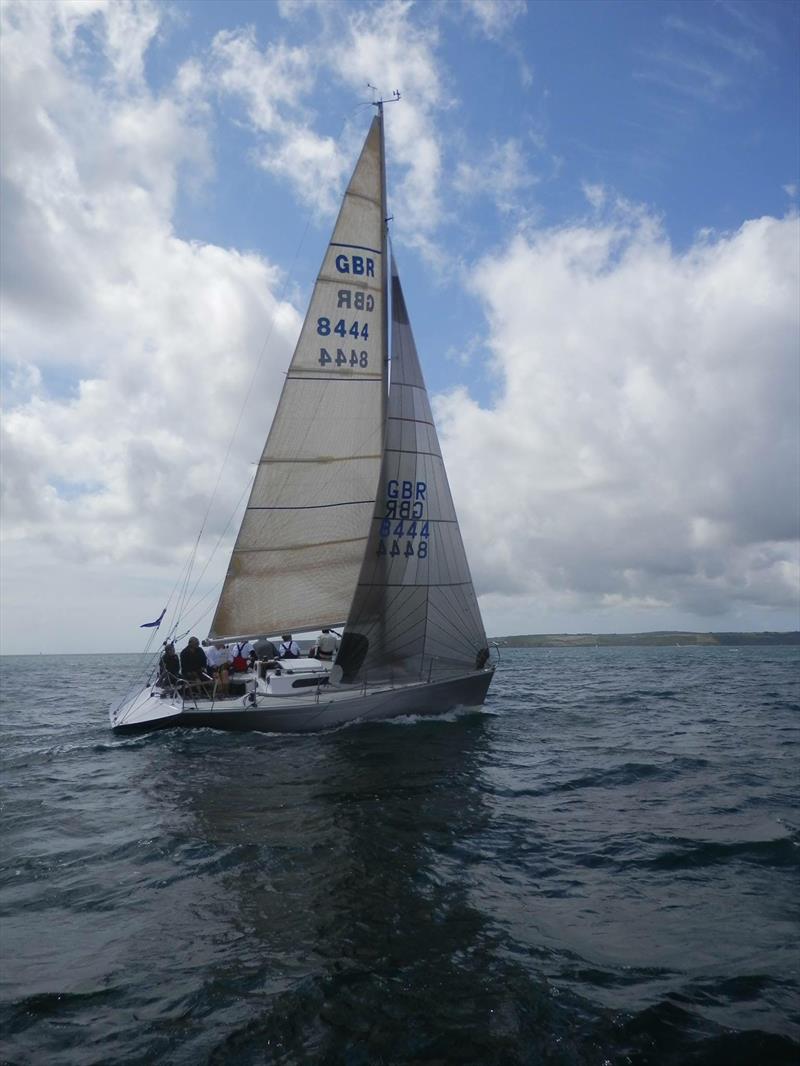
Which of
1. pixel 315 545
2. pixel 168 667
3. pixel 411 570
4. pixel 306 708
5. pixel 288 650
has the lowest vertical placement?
pixel 306 708

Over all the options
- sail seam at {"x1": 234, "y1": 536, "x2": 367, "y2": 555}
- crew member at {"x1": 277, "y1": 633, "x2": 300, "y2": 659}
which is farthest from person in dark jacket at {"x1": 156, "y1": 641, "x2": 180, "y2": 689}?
sail seam at {"x1": 234, "y1": 536, "x2": 367, "y2": 555}

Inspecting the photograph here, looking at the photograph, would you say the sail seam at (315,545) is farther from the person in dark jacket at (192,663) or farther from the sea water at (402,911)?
the sea water at (402,911)

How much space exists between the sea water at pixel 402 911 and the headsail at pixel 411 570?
466cm

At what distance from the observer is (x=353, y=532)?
20.0 meters

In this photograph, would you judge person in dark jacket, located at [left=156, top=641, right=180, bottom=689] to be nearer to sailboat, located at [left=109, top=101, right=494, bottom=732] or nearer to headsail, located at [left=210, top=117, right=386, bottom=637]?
sailboat, located at [left=109, top=101, right=494, bottom=732]

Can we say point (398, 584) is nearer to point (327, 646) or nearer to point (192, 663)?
point (327, 646)

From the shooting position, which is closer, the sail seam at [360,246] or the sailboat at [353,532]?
the sailboat at [353,532]

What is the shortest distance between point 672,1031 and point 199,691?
16576mm

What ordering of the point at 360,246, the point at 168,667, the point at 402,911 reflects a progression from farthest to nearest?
the point at 360,246 < the point at 168,667 < the point at 402,911

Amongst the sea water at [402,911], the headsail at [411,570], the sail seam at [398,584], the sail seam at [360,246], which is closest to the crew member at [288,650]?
the headsail at [411,570]

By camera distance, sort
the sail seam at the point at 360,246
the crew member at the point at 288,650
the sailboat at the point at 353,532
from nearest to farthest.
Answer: the sailboat at the point at 353,532, the sail seam at the point at 360,246, the crew member at the point at 288,650

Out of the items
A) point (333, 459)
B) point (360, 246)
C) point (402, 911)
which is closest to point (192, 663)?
point (333, 459)

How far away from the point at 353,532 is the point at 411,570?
2.06m

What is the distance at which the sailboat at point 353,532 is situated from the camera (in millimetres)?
19562
